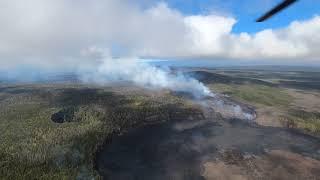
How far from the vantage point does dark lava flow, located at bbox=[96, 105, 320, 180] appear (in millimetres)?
135375

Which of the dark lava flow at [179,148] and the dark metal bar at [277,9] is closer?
the dark metal bar at [277,9]

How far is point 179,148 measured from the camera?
540ft

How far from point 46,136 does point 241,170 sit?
106993 millimetres

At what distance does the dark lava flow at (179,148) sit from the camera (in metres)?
135

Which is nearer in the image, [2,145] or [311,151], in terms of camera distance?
[311,151]

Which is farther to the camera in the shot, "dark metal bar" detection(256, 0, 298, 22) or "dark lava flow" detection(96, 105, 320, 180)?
"dark lava flow" detection(96, 105, 320, 180)

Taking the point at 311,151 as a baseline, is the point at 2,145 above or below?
above

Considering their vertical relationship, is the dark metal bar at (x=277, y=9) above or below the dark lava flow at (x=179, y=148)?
above

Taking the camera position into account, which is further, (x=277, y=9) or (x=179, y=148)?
(x=179, y=148)

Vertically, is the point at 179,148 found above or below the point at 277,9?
below

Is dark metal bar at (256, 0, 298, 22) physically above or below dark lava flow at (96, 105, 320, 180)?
above

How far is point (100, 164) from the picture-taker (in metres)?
143

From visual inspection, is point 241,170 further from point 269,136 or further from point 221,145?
point 269,136

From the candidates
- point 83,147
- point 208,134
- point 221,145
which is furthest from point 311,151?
point 83,147
